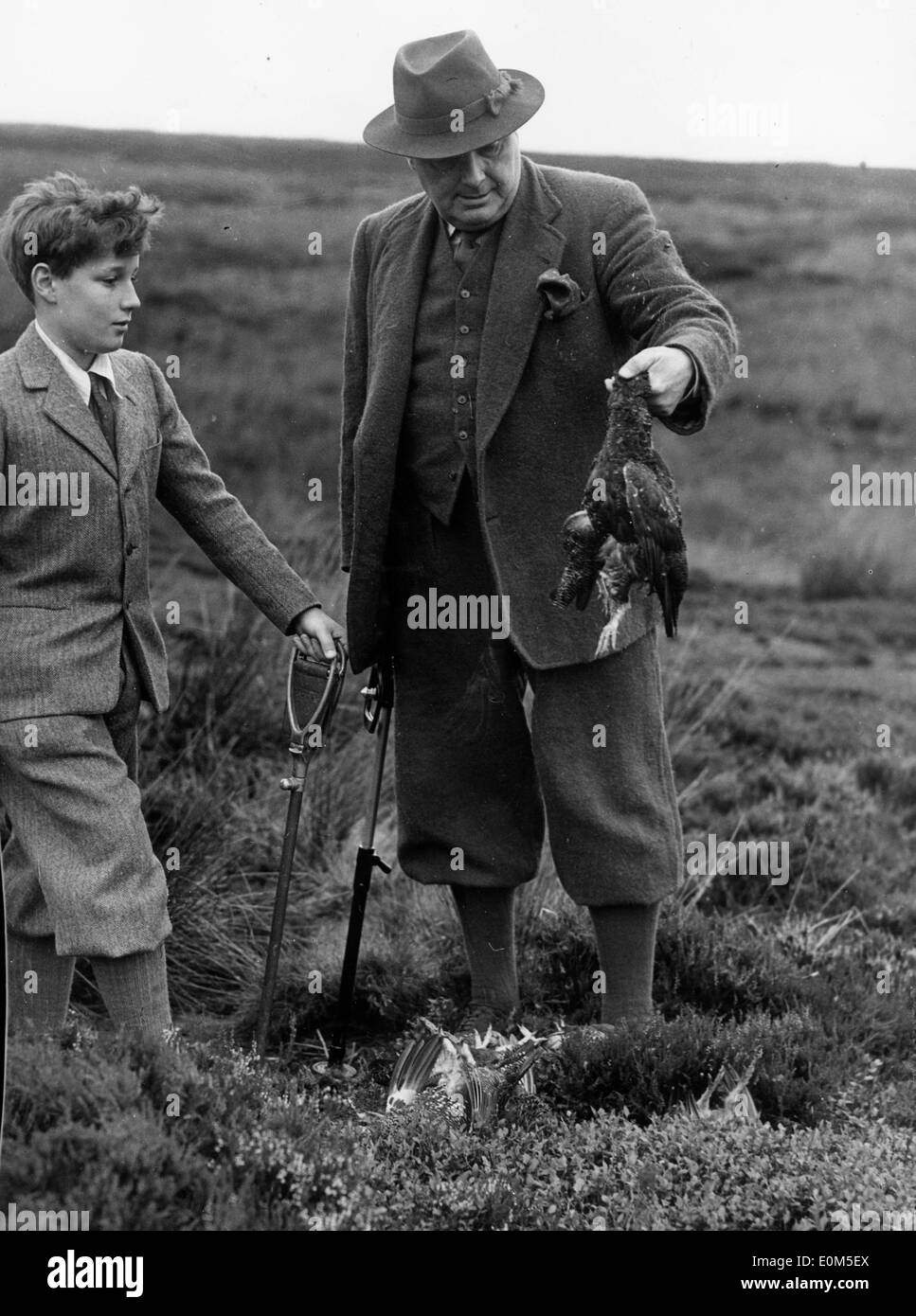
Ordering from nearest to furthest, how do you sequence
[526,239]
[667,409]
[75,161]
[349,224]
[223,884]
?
[667,409], [526,239], [223,884], [75,161], [349,224]

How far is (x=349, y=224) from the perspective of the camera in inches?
293

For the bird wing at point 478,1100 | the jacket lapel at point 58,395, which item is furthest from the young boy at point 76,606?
the bird wing at point 478,1100

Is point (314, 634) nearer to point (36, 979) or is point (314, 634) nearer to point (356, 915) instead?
point (356, 915)

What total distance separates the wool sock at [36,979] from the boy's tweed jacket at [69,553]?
0.57 m

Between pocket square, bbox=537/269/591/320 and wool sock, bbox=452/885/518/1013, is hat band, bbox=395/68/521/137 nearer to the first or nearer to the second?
pocket square, bbox=537/269/591/320

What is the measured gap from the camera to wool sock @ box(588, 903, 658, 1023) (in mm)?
4160

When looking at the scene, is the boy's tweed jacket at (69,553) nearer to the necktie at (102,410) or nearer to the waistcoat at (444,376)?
the necktie at (102,410)

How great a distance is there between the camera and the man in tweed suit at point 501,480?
12.6ft

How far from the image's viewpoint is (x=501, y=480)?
12.9ft

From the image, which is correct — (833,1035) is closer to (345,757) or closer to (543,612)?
(543,612)

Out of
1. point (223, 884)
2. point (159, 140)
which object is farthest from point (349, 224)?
point (223, 884)

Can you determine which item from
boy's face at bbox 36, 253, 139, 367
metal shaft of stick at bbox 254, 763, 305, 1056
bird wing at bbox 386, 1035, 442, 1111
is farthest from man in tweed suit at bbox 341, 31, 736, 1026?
boy's face at bbox 36, 253, 139, 367

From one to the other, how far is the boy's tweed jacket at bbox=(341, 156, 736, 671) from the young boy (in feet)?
1.93

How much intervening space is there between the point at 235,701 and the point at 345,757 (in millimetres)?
399
